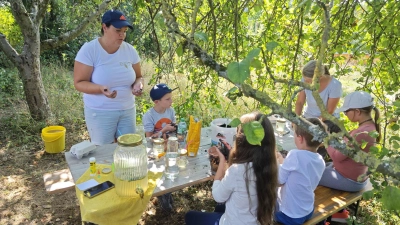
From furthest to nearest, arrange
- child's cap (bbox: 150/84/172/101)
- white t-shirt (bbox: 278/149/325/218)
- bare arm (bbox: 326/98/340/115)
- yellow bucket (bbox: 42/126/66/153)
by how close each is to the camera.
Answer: yellow bucket (bbox: 42/126/66/153) → bare arm (bbox: 326/98/340/115) → child's cap (bbox: 150/84/172/101) → white t-shirt (bbox: 278/149/325/218)

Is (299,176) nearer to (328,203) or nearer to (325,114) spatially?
(328,203)

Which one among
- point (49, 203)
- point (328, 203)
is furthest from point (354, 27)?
point (49, 203)

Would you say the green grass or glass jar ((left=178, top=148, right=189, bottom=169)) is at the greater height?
glass jar ((left=178, top=148, right=189, bottom=169))

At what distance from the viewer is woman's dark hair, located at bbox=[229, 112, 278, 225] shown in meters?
1.62

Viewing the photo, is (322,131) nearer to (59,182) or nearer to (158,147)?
(158,147)

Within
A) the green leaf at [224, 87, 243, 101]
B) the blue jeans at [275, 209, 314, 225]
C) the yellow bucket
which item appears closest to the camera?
the green leaf at [224, 87, 243, 101]

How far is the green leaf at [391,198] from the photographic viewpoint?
2.51 ft

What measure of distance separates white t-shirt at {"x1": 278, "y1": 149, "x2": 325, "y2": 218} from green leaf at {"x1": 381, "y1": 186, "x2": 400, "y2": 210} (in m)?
1.04

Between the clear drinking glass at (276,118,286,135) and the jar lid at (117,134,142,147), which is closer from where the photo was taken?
the jar lid at (117,134,142,147)

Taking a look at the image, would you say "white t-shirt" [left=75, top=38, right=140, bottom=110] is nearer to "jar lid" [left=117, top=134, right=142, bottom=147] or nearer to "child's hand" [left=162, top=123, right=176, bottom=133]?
"child's hand" [left=162, top=123, right=176, bottom=133]

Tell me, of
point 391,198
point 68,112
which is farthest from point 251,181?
point 68,112

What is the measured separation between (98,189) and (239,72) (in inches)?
54.5

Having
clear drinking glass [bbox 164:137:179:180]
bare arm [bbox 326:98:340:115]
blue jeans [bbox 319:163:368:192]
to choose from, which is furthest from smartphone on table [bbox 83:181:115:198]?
bare arm [bbox 326:98:340:115]

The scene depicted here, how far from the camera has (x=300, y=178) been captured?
1837 millimetres
